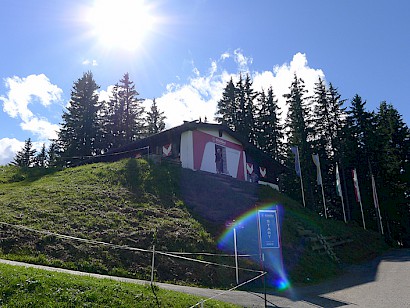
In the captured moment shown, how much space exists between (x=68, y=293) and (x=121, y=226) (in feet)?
20.2

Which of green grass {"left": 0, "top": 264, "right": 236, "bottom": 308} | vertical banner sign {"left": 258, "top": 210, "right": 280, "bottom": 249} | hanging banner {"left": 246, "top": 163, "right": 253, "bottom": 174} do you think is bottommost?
green grass {"left": 0, "top": 264, "right": 236, "bottom": 308}

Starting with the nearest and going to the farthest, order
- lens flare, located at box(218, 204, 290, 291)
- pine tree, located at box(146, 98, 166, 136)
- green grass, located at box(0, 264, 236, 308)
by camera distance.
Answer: green grass, located at box(0, 264, 236, 308)
lens flare, located at box(218, 204, 290, 291)
pine tree, located at box(146, 98, 166, 136)

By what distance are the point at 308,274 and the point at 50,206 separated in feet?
34.1

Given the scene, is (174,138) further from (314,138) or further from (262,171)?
(314,138)

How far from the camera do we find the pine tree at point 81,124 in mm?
40688

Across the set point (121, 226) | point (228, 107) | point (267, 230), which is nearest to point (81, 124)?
point (228, 107)

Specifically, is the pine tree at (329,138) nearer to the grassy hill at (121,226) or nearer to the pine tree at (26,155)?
the grassy hill at (121,226)

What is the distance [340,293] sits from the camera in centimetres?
1077

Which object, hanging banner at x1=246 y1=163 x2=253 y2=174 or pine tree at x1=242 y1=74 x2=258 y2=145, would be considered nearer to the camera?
hanging banner at x1=246 y1=163 x2=253 y2=174

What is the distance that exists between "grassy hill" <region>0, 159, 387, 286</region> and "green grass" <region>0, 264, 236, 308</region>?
2.03 m

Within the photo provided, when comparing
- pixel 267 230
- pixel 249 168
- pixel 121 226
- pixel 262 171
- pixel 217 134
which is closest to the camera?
pixel 267 230

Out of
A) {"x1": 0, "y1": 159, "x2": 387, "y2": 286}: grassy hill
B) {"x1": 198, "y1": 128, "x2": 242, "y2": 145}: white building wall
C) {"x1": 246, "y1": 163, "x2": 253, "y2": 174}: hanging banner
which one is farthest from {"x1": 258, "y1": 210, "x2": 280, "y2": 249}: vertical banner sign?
{"x1": 246, "y1": 163, "x2": 253, "y2": 174}: hanging banner

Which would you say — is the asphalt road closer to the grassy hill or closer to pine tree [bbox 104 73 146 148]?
the grassy hill

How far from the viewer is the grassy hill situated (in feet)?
32.2
